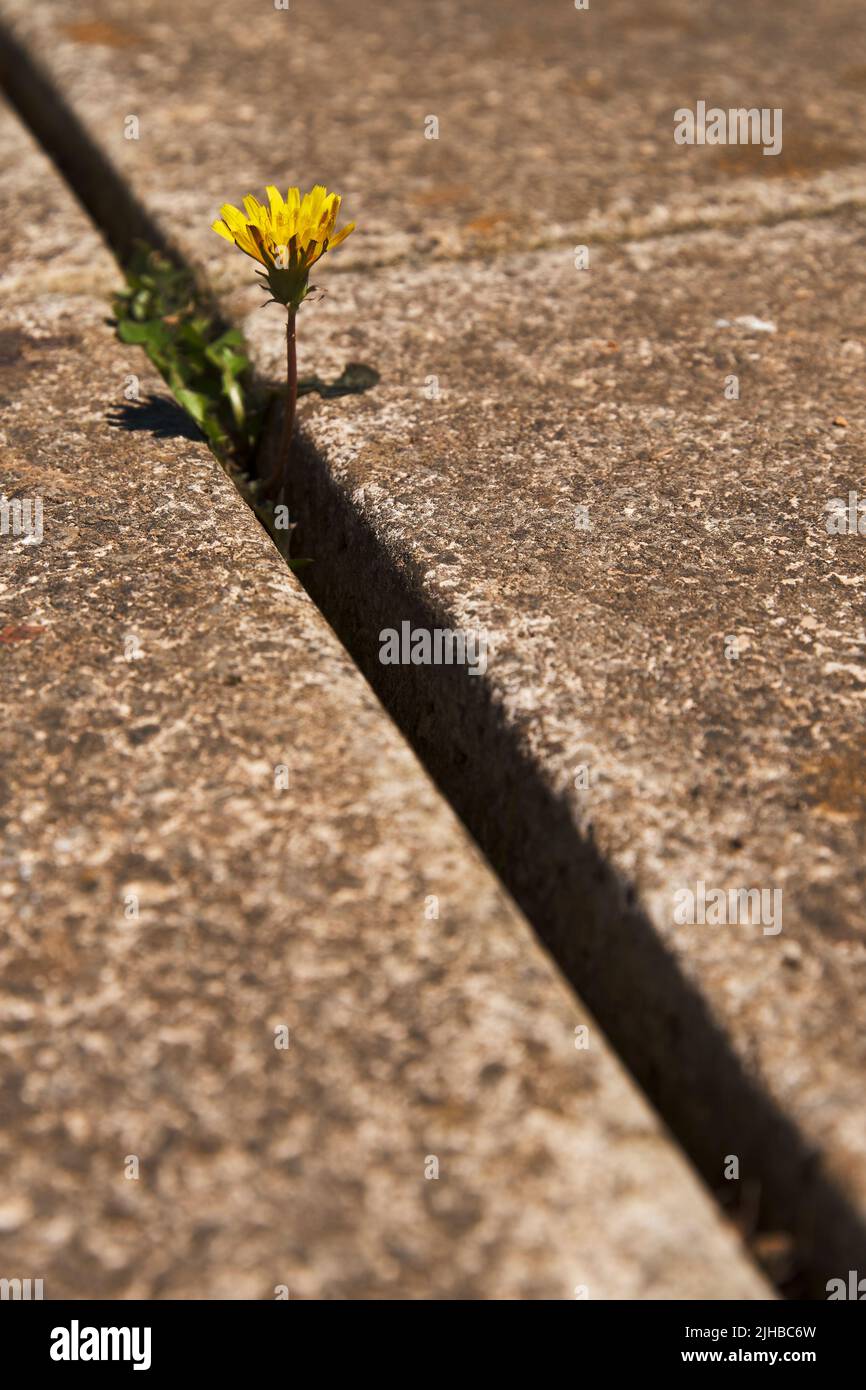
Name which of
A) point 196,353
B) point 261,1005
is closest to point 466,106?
point 196,353

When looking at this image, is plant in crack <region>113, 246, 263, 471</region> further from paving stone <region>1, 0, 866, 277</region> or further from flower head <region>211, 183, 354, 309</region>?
flower head <region>211, 183, 354, 309</region>

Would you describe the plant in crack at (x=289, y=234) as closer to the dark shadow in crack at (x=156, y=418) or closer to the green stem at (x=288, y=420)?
the green stem at (x=288, y=420)

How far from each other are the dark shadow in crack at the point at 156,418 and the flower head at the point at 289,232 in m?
0.28

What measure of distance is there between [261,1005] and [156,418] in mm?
1010

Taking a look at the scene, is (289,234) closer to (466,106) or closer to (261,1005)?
(261,1005)

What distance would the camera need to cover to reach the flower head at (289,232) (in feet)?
5.43

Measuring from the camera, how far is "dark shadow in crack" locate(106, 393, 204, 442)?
6.13 feet

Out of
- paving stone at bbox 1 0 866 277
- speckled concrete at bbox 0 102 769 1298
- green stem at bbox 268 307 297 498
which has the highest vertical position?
paving stone at bbox 1 0 866 277

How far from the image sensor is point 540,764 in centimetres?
138

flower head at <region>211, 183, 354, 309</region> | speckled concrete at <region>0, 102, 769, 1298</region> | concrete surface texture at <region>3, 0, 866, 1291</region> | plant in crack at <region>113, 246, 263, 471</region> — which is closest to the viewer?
speckled concrete at <region>0, 102, 769, 1298</region>

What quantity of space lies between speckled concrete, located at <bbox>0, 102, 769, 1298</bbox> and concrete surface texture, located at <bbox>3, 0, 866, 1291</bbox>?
0.37ft

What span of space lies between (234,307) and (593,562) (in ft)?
2.76

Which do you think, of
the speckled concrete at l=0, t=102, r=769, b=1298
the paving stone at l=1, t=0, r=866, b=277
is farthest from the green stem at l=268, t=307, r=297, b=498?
the paving stone at l=1, t=0, r=866, b=277

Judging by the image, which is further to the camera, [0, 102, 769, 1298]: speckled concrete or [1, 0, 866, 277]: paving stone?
[1, 0, 866, 277]: paving stone
